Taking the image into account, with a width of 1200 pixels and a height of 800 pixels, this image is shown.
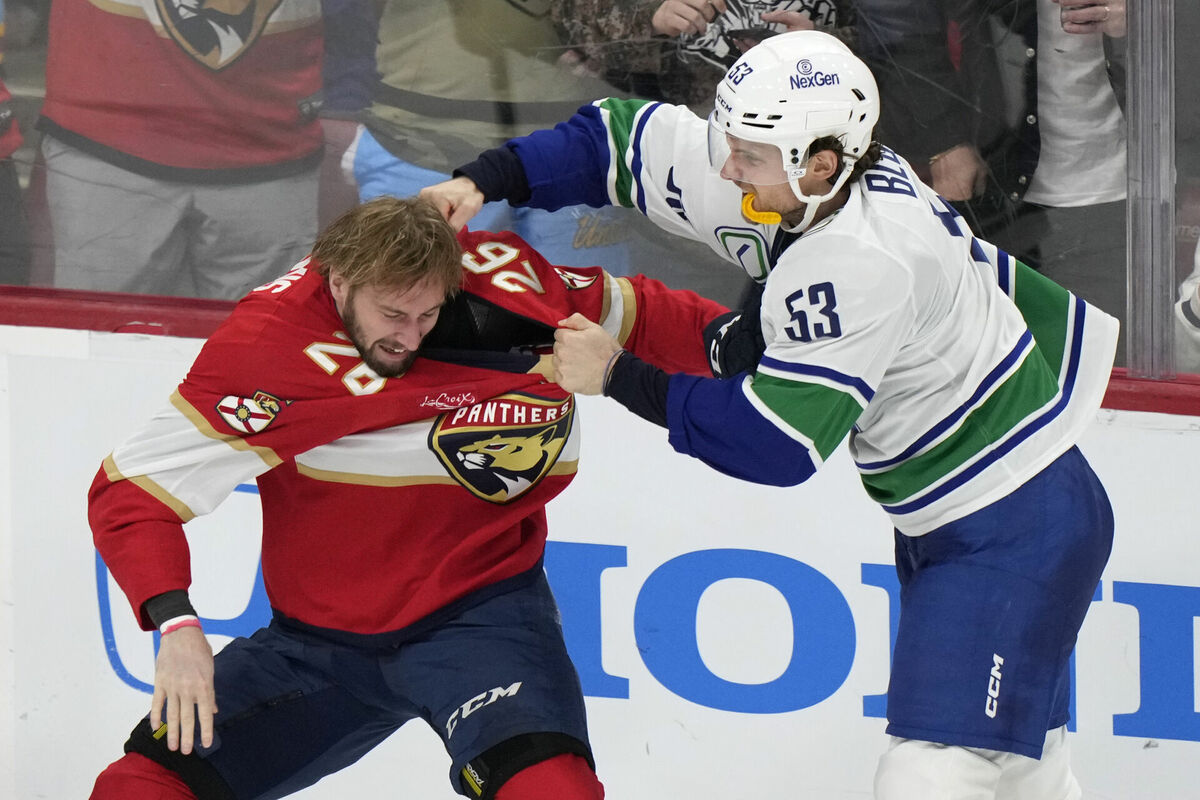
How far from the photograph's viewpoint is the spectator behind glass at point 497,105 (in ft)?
10.2

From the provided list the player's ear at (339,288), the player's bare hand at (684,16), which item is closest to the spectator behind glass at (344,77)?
the player's bare hand at (684,16)

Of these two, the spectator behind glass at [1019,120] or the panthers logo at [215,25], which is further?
the panthers logo at [215,25]

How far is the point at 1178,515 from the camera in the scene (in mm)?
2877

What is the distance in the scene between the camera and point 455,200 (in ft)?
7.63

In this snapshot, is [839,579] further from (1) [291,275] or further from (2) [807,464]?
(1) [291,275]

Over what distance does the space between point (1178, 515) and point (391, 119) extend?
1.86 meters

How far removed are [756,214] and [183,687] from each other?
1.06 metres

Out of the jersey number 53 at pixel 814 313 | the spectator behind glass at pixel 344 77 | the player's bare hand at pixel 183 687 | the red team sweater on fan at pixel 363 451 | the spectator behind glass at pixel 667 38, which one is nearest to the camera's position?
the jersey number 53 at pixel 814 313

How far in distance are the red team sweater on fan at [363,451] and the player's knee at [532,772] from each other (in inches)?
11.9

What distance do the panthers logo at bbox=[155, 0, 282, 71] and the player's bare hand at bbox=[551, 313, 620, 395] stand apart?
1.48 m

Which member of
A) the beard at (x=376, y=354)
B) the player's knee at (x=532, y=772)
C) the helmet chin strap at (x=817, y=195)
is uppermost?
the helmet chin strap at (x=817, y=195)

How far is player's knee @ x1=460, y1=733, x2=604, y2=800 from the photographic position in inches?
81.4

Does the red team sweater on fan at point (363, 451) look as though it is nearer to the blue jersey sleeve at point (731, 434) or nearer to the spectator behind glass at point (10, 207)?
the blue jersey sleeve at point (731, 434)

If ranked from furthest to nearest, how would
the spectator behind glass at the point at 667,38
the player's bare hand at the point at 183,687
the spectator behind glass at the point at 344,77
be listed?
1. the spectator behind glass at the point at 344,77
2. the spectator behind glass at the point at 667,38
3. the player's bare hand at the point at 183,687
